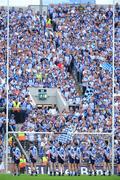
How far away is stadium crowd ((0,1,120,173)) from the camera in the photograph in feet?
131

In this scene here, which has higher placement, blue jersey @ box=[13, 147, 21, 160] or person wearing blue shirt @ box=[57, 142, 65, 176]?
blue jersey @ box=[13, 147, 21, 160]

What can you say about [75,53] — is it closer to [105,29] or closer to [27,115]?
[105,29]

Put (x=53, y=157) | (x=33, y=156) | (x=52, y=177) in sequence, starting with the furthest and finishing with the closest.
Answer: (x=53, y=157) < (x=33, y=156) < (x=52, y=177)

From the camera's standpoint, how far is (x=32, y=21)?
48.2 metres

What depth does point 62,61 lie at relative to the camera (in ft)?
149

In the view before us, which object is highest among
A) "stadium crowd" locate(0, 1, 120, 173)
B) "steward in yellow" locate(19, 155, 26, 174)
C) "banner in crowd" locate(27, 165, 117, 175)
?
"stadium crowd" locate(0, 1, 120, 173)

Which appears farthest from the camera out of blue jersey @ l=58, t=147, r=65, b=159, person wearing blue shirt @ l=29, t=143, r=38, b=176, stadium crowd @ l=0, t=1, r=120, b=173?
stadium crowd @ l=0, t=1, r=120, b=173

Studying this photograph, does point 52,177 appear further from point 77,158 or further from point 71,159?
point 77,158

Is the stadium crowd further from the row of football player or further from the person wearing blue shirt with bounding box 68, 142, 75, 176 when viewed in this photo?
the person wearing blue shirt with bounding box 68, 142, 75, 176

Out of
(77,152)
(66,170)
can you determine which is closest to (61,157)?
(66,170)

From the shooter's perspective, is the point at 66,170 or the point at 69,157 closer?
the point at 66,170

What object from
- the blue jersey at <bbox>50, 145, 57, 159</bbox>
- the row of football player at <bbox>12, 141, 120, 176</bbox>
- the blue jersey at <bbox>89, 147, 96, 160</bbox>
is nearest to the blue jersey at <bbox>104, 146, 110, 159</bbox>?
the row of football player at <bbox>12, 141, 120, 176</bbox>

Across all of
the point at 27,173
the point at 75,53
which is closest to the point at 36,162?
the point at 27,173

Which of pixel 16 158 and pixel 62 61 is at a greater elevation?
pixel 62 61
